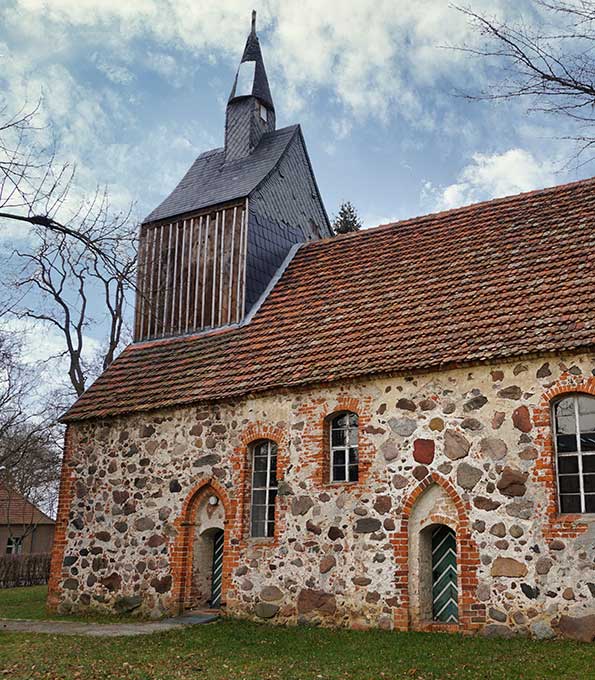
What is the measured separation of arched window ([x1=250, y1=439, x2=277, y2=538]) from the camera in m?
13.2

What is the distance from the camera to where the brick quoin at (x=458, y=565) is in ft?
34.5

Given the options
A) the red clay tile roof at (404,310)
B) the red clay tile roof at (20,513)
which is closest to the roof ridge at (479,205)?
the red clay tile roof at (404,310)

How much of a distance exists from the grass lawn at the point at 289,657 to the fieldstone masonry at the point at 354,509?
0.72 meters

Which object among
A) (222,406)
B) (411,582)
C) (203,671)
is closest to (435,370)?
(411,582)

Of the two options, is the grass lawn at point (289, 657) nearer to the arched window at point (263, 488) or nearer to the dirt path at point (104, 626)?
the dirt path at point (104, 626)

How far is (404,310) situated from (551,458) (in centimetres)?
384

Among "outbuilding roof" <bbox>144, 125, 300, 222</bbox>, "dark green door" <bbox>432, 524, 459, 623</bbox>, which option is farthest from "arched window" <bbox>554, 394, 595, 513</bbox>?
"outbuilding roof" <bbox>144, 125, 300, 222</bbox>

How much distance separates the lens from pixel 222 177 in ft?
60.7

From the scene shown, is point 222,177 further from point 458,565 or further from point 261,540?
point 458,565

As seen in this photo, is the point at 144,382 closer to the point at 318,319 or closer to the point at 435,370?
the point at 318,319

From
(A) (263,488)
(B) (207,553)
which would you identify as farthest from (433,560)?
(B) (207,553)

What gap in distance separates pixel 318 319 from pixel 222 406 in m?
2.40

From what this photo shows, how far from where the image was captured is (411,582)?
A: 441 inches

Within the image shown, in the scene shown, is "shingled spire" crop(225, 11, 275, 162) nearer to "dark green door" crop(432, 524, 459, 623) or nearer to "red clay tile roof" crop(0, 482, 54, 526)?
"dark green door" crop(432, 524, 459, 623)
